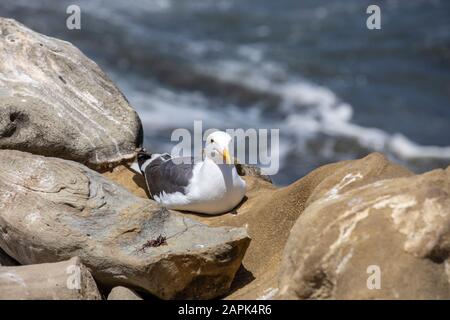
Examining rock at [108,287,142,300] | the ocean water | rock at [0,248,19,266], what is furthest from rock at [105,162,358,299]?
the ocean water

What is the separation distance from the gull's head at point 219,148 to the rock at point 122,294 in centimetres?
155

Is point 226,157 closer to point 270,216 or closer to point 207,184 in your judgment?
point 207,184

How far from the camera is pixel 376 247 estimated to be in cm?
412

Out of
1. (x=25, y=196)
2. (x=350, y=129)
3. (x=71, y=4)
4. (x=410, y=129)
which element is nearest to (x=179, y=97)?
(x=350, y=129)

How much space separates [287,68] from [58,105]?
9.25 meters

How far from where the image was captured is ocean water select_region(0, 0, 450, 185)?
1255 centimetres

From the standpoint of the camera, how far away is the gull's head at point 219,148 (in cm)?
594

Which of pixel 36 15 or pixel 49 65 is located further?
pixel 36 15

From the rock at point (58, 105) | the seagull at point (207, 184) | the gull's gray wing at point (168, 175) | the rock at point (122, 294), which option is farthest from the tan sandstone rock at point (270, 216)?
the rock at point (122, 294)

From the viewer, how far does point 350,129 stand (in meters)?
12.9

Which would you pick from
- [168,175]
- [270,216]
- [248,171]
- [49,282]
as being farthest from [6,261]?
[248,171]

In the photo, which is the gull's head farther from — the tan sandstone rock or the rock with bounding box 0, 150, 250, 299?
the rock with bounding box 0, 150, 250, 299

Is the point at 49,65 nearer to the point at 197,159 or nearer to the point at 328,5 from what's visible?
the point at 197,159
